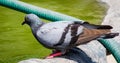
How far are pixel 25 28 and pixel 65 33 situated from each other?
12.3 ft

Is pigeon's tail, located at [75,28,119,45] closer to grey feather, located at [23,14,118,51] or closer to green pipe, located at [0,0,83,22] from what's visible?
grey feather, located at [23,14,118,51]

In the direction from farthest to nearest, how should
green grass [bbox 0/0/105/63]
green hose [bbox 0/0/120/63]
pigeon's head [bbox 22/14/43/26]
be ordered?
1. green grass [bbox 0/0/105/63]
2. pigeon's head [bbox 22/14/43/26]
3. green hose [bbox 0/0/120/63]

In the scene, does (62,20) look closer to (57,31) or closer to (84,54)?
(57,31)

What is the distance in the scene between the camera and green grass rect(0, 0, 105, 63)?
16.7ft

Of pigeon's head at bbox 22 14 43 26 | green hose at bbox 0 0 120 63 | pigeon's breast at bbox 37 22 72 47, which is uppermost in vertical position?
green hose at bbox 0 0 120 63

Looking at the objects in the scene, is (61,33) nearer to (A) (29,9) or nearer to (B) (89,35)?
(B) (89,35)

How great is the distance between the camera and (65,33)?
97.7 inches

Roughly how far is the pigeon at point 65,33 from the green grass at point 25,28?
2393mm

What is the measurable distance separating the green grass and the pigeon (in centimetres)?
239

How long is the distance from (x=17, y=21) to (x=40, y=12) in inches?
174

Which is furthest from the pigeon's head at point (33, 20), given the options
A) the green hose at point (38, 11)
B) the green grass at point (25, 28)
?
the green grass at point (25, 28)

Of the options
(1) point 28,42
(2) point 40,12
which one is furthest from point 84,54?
(1) point 28,42

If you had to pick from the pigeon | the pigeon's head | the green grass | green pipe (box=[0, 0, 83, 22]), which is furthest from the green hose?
the green grass

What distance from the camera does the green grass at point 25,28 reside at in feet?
16.7
